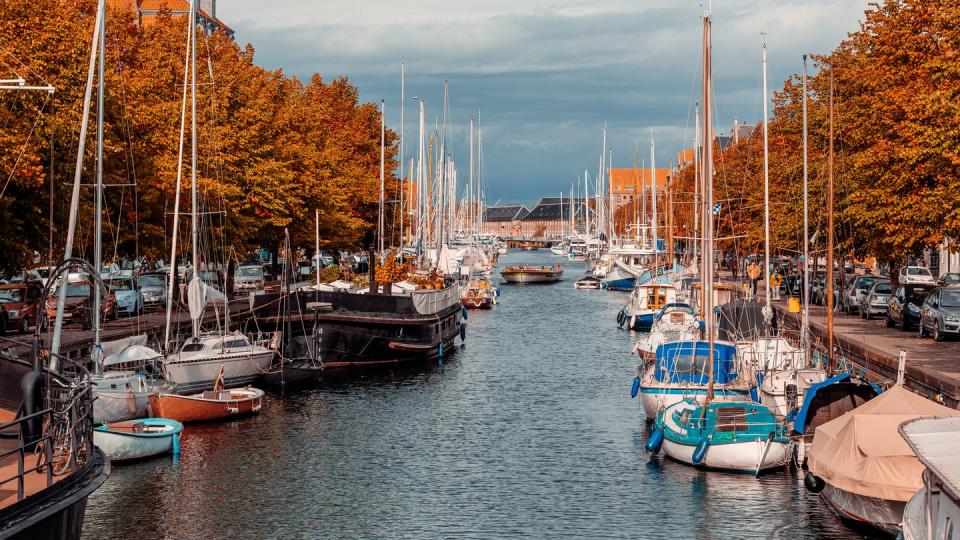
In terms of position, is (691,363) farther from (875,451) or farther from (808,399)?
(875,451)

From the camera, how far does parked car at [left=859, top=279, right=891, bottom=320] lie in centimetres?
5900

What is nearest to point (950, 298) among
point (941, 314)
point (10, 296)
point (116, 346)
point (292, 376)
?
point (941, 314)

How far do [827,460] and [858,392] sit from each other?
589cm

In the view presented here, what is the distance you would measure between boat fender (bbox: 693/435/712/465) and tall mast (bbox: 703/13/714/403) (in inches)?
57.5

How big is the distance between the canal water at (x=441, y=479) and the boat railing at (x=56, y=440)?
6.56 meters

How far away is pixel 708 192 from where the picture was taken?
117 feet

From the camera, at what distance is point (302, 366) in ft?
149

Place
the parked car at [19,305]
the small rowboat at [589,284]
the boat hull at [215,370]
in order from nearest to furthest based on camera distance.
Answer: the boat hull at [215,370] → the parked car at [19,305] → the small rowboat at [589,284]

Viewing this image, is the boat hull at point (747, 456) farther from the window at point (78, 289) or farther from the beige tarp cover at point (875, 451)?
the window at point (78, 289)

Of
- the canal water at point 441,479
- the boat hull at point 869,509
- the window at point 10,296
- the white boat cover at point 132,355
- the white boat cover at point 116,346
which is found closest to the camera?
the boat hull at point 869,509

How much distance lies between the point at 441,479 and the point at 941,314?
22.9 meters

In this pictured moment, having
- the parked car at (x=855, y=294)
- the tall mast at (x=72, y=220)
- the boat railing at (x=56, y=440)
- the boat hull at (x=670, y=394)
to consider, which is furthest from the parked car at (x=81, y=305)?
the parked car at (x=855, y=294)

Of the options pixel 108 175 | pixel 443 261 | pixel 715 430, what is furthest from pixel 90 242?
pixel 443 261

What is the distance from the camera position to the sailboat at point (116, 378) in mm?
34656
